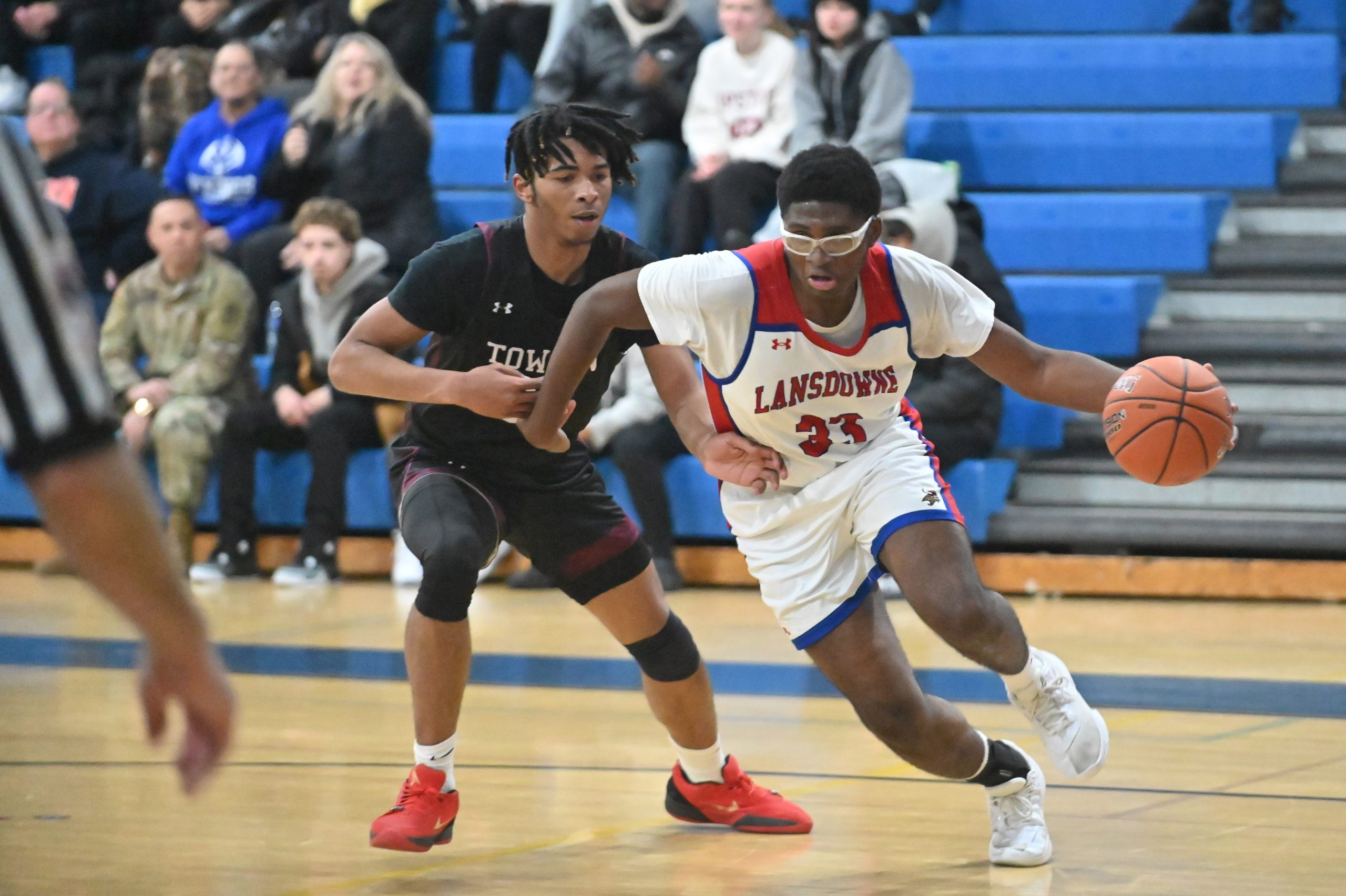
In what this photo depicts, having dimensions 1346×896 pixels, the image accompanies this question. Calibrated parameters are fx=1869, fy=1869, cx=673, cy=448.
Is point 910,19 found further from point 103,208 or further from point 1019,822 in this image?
point 1019,822

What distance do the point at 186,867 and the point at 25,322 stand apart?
103 inches

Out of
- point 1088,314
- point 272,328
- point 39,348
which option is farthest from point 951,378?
point 39,348

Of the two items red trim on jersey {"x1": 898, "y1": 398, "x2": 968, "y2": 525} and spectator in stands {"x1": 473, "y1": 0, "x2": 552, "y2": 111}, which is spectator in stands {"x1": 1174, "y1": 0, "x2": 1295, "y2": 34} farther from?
red trim on jersey {"x1": 898, "y1": 398, "x2": 968, "y2": 525}

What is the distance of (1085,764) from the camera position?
394 centimetres

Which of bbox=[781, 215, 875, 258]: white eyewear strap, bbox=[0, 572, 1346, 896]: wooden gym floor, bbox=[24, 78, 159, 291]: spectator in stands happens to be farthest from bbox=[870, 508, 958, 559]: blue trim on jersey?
bbox=[24, 78, 159, 291]: spectator in stands

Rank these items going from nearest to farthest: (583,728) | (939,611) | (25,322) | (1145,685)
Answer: (25,322), (939,611), (583,728), (1145,685)

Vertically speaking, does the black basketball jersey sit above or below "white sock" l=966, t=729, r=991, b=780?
above

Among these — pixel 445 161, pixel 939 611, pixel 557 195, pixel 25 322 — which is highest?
pixel 25 322

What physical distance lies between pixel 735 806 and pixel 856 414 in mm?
972

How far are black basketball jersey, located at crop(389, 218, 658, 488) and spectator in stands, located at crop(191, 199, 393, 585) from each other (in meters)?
5.01

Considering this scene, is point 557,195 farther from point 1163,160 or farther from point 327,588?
point 1163,160

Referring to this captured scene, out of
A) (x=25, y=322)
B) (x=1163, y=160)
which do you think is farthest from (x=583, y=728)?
(x=1163, y=160)

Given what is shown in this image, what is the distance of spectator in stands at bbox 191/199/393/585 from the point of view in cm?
936

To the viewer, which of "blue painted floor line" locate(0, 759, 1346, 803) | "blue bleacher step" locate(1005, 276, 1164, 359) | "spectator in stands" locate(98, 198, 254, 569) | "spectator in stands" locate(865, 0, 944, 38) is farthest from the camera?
"spectator in stands" locate(865, 0, 944, 38)
